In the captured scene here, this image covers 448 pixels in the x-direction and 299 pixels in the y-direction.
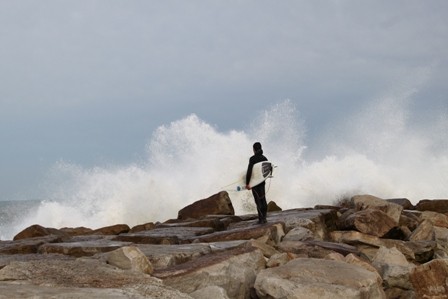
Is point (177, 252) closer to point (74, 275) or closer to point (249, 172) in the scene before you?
point (74, 275)

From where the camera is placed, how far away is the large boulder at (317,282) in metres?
4.38

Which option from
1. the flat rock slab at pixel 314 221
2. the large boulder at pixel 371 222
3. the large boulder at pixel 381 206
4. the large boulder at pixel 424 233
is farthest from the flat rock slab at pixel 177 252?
the large boulder at pixel 381 206

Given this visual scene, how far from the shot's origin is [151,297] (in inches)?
146

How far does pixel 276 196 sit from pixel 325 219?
12.7m

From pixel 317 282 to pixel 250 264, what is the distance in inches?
40.4

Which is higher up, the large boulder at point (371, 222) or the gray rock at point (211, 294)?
the large boulder at point (371, 222)

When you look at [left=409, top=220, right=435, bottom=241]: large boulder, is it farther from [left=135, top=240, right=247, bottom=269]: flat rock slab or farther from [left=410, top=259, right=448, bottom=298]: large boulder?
[left=135, top=240, right=247, bottom=269]: flat rock slab

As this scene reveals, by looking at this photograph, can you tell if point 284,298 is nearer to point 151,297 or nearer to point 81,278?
point 151,297

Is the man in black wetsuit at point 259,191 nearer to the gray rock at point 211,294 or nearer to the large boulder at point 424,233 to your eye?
the large boulder at point 424,233

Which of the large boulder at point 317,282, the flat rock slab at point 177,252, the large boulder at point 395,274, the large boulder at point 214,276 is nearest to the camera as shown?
the large boulder at point 317,282

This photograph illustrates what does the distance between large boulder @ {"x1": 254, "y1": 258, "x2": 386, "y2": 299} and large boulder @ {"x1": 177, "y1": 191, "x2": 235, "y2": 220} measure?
24.0 feet

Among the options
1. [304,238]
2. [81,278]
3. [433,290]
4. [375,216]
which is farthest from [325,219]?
[81,278]

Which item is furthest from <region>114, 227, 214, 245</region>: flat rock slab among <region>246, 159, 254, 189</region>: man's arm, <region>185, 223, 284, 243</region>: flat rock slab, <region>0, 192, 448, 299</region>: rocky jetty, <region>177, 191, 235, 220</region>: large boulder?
<region>177, 191, 235, 220</region>: large boulder

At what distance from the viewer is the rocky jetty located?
416cm
